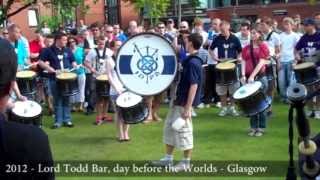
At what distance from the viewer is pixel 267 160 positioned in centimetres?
788

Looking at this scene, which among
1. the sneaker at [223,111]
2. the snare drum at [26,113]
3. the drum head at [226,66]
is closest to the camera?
the snare drum at [26,113]

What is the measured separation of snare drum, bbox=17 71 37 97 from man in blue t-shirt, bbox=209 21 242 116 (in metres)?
3.68

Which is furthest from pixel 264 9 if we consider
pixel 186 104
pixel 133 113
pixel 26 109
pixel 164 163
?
pixel 186 104

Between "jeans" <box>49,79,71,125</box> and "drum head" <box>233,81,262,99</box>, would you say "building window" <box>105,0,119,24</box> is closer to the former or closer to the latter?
"jeans" <box>49,79,71,125</box>

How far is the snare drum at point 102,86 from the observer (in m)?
11.1

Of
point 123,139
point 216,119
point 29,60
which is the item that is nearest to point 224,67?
point 216,119

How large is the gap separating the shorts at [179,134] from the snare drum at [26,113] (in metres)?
2.20

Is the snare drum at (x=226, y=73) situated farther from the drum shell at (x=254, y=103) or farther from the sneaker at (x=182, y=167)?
the sneaker at (x=182, y=167)

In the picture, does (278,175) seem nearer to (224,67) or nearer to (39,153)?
(224,67)

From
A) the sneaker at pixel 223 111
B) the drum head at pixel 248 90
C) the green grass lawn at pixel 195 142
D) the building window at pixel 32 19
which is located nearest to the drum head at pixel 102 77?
the green grass lawn at pixel 195 142

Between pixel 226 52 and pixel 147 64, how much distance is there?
381cm

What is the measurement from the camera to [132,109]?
9195mm

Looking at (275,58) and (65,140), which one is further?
(275,58)

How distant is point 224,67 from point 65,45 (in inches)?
126
